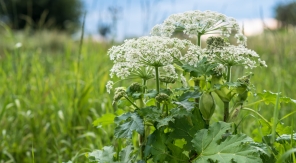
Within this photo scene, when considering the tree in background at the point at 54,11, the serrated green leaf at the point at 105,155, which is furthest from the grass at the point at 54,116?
the tree in background at the point at 54,11

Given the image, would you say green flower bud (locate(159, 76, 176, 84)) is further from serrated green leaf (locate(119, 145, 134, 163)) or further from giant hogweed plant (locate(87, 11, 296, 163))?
serrated green leaf (locate(119, 145, 134, 163))

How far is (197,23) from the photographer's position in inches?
62.2

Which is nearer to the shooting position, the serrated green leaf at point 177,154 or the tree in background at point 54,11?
the serrated green leaf at point 177,154

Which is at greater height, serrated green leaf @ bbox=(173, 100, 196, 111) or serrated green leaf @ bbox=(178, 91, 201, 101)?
serrated green leaf @ bbox=(178, 91, 201, 101)

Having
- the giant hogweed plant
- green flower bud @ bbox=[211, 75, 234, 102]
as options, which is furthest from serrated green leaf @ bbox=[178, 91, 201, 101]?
green flower bud @ bbox=[211, 75, 234, 102]

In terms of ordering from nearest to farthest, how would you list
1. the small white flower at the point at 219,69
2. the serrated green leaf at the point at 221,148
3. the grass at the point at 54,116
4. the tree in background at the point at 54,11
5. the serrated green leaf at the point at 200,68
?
the serrated green leaf at the point at 221,148 < the serrated green leaf at the point at 200,68 < the small white flower at the point at 219,69 < the grass at the point at 54,116 < the tree in background at the point at 54,11

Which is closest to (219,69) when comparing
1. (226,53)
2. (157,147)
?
(226,53)

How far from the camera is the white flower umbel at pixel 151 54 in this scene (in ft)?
4.72

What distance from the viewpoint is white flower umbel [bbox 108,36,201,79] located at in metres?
1.44

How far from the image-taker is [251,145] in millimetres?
1438

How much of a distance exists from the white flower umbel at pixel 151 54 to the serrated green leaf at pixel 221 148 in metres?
0.27

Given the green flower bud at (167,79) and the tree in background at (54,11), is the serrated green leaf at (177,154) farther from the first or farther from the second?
the tree in background at (54,11)

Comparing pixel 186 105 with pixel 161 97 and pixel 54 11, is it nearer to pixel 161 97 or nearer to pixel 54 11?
pixel 161 97

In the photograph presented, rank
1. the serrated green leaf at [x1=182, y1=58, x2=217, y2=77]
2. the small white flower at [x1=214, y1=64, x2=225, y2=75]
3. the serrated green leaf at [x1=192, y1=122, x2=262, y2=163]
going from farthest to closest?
the small white flower at [x1=214, y1=64, x2=225, y2=75], the serrated green leaf at [x1=182, y1=58, x2=217, y2=77], the serrated green leaf at [x1=192, y1=122, x2=262, y2=163]
